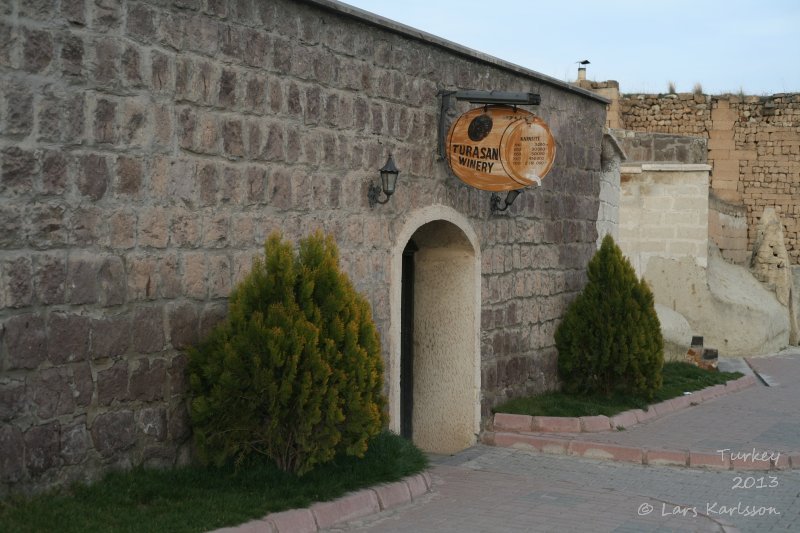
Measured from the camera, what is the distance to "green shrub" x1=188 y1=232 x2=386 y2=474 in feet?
22.2

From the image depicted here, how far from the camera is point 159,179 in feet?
21.8

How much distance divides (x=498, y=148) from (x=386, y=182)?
145cm

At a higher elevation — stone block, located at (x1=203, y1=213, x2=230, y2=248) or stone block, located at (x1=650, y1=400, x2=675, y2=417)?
stone block, located at (x1=203, y1=213, x2=230, y2=248)

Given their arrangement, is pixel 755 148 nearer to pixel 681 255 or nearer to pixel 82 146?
pixel 681 255

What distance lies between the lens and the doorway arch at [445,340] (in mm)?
10141

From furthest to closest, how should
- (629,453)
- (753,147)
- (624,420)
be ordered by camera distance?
(753,147)
(624,420)
(629,453)

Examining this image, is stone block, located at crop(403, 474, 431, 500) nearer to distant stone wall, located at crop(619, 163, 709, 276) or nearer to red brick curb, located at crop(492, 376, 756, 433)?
red brick curb, located at crop(492, 376, 756, 433)

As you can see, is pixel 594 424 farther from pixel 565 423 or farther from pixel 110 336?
pixel 110 336

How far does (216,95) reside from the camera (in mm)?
7102

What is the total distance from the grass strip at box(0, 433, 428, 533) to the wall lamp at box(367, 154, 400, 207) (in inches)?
80.5

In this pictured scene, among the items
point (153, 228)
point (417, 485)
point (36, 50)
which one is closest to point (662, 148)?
point (417, 485)

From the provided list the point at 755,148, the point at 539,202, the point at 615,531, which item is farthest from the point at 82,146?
the point at 755,148

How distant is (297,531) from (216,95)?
2.94 m

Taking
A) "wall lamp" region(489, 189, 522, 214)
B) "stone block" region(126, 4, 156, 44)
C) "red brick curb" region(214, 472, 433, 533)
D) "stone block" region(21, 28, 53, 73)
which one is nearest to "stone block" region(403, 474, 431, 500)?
"red brick curb" region(214, 472, 433, 533)
